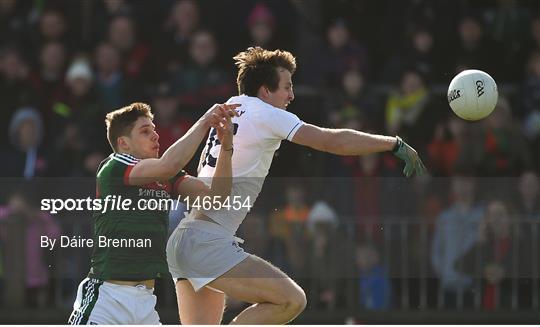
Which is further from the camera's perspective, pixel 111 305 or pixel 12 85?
pixel 12 85

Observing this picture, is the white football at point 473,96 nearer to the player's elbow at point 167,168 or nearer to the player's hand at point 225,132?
the player's hand at point 225,132

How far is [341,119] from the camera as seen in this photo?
13.0 m

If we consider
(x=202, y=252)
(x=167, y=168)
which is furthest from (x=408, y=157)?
(x=167, y=168)

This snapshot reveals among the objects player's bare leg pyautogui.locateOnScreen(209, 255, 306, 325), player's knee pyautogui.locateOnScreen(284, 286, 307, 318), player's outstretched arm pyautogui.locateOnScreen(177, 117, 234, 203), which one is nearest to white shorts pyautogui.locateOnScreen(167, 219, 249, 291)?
player's bare leg pyautogui.locateOnScreen(209, 255, 306, 325)

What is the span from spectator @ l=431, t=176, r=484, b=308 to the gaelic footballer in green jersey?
5001mm

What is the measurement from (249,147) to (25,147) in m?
5.58

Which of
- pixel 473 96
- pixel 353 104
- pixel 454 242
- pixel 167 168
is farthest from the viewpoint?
pixel 353 104

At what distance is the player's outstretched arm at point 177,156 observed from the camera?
7379 mm

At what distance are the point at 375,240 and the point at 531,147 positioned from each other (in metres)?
2.20

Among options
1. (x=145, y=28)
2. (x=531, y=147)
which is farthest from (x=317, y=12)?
(x=531, y=147)

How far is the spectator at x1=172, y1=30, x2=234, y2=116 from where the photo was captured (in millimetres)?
13078

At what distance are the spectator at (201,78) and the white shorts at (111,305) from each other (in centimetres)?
570

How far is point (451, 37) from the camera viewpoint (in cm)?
1377

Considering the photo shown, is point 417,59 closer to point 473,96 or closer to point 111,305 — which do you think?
point 473,96
